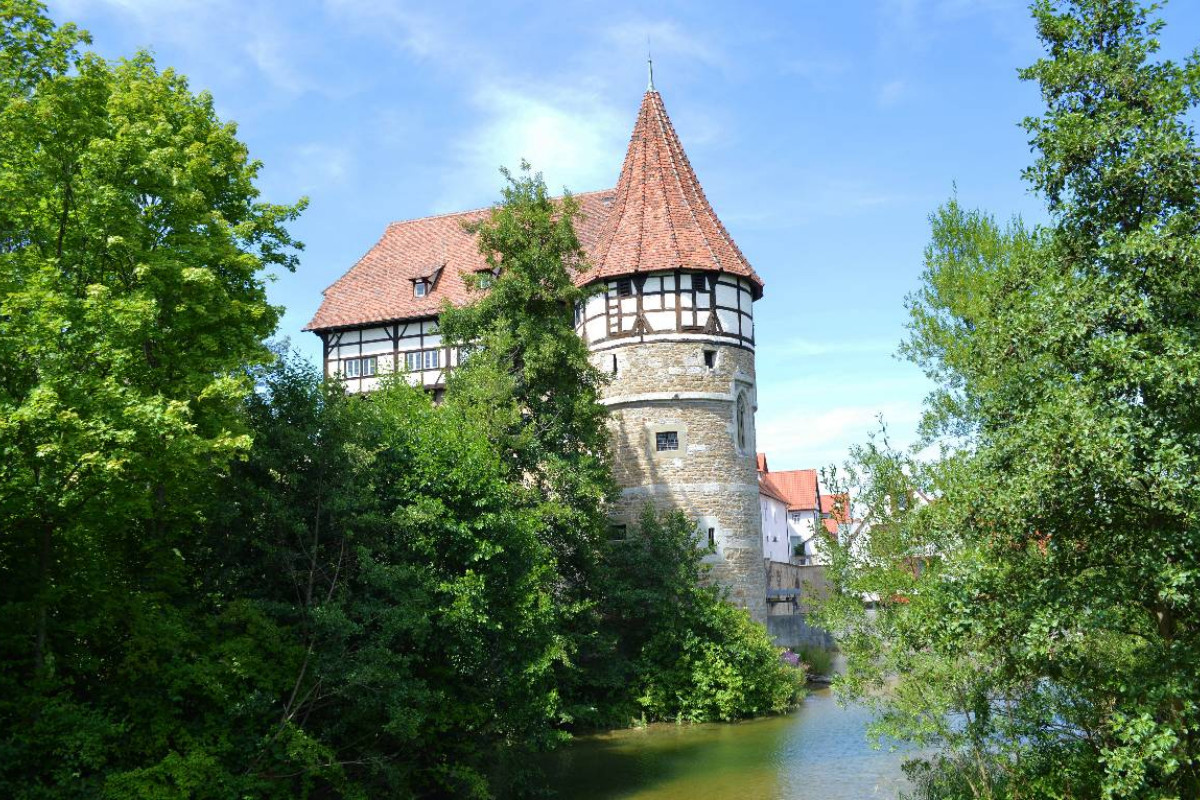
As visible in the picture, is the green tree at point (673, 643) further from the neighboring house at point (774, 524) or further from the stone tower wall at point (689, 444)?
the neighboring house at point (774, 524)

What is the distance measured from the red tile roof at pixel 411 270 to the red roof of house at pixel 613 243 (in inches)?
1.3

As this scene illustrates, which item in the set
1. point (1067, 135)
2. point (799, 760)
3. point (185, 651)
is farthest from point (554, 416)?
point (1067, 135)

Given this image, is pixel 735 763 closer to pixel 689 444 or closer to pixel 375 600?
pixel 375 600

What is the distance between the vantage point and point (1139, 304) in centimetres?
802

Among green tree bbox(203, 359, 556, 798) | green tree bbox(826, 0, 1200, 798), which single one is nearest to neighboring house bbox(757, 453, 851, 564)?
green tree bbox(203, 359, 556, 798)

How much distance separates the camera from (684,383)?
25.3 metres

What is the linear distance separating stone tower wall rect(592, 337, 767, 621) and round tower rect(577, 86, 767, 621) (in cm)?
3

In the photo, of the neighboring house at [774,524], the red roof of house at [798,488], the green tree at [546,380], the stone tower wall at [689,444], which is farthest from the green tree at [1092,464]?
the red roof of house at [798,488]

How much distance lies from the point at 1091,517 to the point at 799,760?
10729 mm

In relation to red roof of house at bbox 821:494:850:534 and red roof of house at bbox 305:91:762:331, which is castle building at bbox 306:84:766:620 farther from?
red roof of house at bbox 821:494:850:534

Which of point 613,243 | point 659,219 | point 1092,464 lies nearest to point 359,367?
point 613,243

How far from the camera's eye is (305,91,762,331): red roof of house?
2583 cm

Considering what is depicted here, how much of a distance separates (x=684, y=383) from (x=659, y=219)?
4.52 meters

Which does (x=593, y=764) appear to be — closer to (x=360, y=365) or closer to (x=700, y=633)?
(x=700, y=633)
